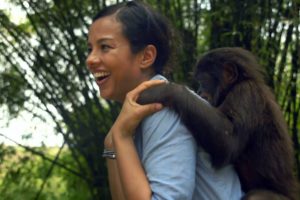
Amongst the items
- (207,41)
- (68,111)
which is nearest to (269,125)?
(207,41)

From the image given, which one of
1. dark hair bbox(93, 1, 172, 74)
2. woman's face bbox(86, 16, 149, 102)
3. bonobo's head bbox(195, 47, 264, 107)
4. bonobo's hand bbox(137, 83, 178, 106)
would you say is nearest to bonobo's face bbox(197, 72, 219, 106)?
bonobo's head bbox(195, 47, 264, 107)

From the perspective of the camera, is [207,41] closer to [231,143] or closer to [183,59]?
[183,59]

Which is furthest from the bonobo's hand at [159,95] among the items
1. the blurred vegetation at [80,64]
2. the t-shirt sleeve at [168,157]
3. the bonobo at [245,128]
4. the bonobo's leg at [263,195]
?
the blurred vegetation at [80,64]

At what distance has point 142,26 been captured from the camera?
2.13 metres

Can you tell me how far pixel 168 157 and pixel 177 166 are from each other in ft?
0.12

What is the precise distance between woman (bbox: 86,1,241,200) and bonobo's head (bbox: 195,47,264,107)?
0.73 metres

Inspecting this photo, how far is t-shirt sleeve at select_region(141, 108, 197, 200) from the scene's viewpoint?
6.22 ft

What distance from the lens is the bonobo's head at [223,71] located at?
2.90 m

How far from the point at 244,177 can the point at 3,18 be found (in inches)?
103

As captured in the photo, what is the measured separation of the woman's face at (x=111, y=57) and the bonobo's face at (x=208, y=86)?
3.35 ft

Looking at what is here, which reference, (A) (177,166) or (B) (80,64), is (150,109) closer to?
(A) (177,166)

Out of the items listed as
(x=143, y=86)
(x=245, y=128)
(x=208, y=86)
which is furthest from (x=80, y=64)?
(x=143, y=86)

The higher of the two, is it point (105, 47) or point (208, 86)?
point (105, 47)

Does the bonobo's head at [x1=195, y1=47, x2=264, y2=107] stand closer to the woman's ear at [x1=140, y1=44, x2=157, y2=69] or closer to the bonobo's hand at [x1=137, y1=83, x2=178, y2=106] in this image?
the bonobo's hand at [x1=137, y1=83, x2=178, y2=106]
